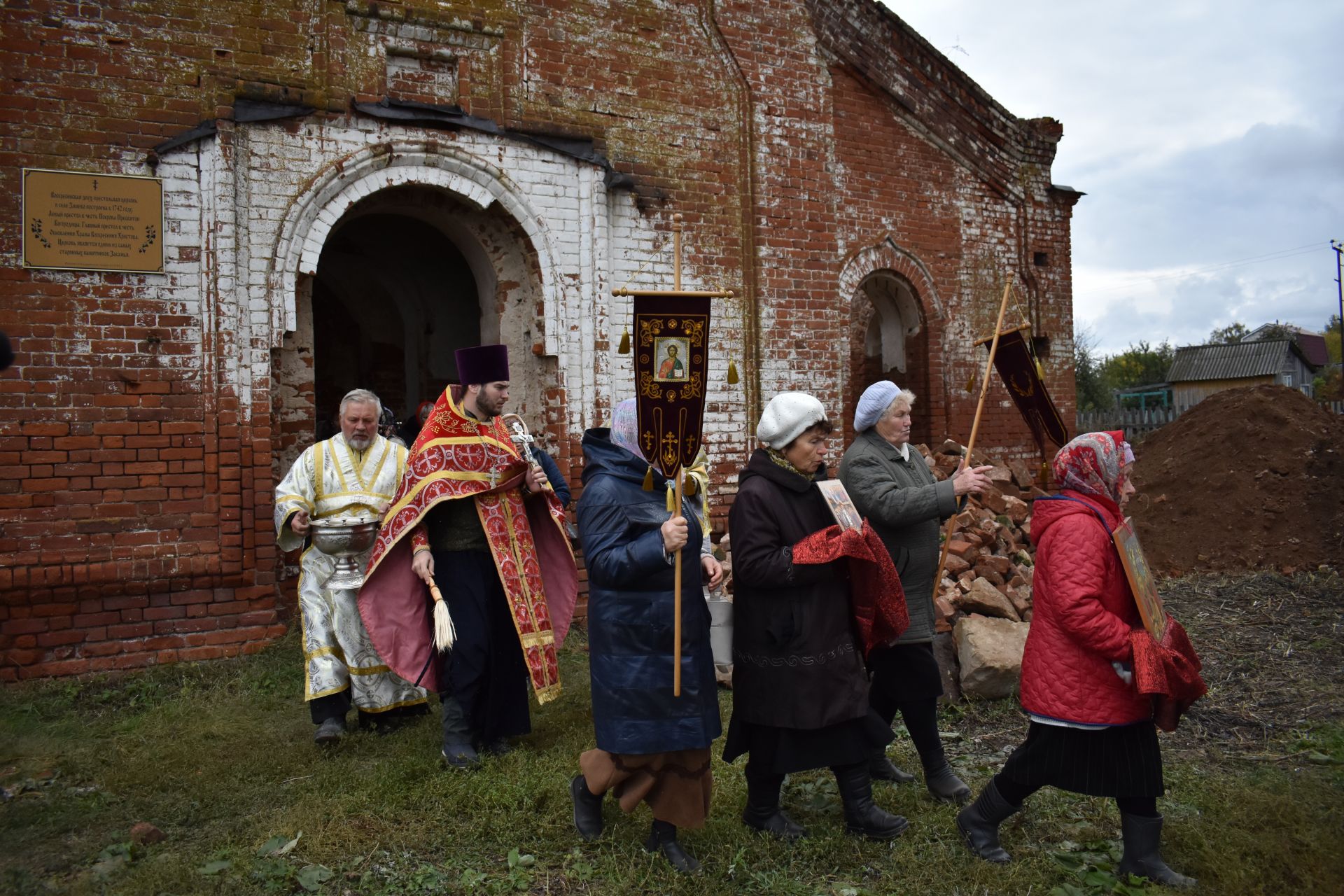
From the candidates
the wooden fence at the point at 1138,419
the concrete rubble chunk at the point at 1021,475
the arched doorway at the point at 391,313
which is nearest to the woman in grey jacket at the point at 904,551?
the concrete rubble chunk at the point at 1021,475

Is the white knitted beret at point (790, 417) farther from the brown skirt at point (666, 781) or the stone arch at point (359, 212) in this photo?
the stone arch at point (359, 212)

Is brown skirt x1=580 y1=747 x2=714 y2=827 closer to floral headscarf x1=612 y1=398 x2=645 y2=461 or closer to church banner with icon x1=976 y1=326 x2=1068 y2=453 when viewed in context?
floral headscarf x1=612 y1=398 x2=645 y2=461

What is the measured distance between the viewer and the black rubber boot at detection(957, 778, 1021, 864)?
3.61 metres

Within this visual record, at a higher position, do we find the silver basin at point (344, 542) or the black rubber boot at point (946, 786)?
the silver basin at point (344, 542)

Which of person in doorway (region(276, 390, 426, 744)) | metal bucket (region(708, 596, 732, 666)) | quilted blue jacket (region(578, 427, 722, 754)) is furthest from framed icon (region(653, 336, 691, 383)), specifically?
person in doorway (region(276, 390, 426, 744))

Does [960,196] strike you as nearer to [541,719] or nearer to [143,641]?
[541,719]

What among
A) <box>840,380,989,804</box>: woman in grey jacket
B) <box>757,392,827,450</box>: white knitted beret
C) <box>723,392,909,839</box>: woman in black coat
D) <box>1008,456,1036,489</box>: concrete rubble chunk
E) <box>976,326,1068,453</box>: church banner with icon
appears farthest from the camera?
<box>1008,456,1036,489</box>: concrete rubble chunk

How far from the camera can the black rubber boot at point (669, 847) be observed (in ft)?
11.6

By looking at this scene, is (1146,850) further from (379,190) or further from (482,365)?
(379,190)

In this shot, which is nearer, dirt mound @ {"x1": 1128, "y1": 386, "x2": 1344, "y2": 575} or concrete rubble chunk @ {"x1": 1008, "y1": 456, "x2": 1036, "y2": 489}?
dirt mound @ {"x1": 1128, "y1": 386, "x2": 1344, "y2": 575}

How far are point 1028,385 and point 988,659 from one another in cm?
172

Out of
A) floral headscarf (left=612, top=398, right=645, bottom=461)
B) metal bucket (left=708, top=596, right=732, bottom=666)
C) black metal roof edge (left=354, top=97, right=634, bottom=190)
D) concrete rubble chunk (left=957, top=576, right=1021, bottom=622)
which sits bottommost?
concrete rubble chunk (left=957, top=576, right=1021, bottom=622)

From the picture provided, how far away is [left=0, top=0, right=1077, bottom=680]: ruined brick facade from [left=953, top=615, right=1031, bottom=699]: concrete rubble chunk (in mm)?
2326

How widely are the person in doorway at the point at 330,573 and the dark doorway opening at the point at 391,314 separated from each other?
503 centimetres
